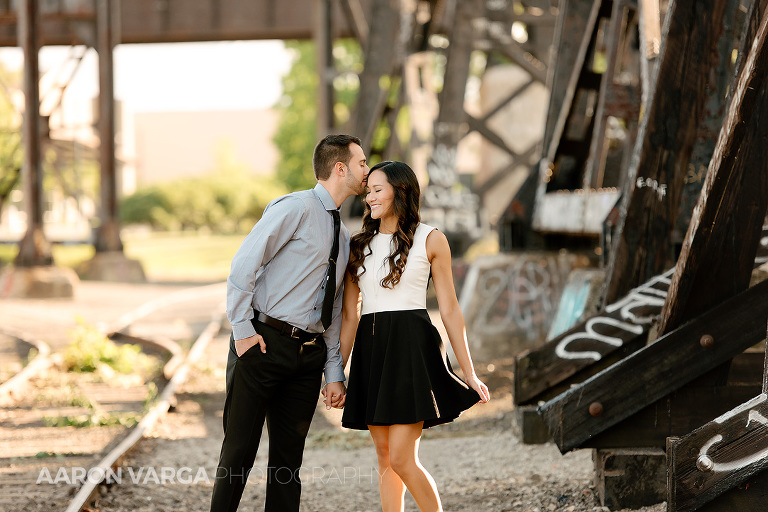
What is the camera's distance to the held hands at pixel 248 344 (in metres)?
3.60

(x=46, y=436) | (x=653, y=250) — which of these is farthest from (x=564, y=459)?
(x=46, y=436)

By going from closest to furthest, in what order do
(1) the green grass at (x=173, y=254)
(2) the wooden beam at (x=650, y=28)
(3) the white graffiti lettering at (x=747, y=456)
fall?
1. (3) the white graffiti lettering at (x=747, y=456)
2. (2) the wooden beam at (x=650, y=28)
3. (1) the green grass at (x=173, y=254)

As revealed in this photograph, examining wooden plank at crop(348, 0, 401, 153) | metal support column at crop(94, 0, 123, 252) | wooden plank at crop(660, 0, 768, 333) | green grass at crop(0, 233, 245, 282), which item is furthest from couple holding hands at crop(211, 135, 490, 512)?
green grass at crop(0, 233, 245, 282)

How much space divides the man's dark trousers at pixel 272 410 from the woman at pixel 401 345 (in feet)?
0.76

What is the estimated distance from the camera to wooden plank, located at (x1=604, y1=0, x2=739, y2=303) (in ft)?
14.6

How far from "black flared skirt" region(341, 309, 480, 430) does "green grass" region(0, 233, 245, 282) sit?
2057cm

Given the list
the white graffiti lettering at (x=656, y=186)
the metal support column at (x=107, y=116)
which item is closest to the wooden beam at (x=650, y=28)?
the white graffiti lettering at (x=656, y=186)

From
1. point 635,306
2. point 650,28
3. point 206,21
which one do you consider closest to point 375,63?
point 650,28

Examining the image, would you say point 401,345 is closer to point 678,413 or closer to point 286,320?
point 286,320

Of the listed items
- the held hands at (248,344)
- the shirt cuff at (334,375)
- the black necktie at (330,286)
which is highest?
the black necktie at (330,286)

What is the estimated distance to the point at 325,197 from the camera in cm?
380

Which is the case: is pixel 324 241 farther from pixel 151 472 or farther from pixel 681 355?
pixel 151 472

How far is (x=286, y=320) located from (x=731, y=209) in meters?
1.91

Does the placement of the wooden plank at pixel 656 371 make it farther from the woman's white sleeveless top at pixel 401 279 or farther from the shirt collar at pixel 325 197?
the shirt collar at pixel 325 197
